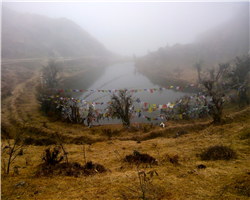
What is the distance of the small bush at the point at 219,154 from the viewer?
5.14 m

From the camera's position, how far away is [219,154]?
17.5 ft

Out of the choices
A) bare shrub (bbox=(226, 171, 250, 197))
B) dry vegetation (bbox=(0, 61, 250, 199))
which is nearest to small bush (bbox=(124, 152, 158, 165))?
dry vegetation (bbox=(0, 61, 250, 199))

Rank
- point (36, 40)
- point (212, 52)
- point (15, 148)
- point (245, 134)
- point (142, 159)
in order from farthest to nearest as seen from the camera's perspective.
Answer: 1. point (36, 40)
2. point (212, 52)
3. point (15, 148)
4. point (245, 134)
5. point (142, 159)

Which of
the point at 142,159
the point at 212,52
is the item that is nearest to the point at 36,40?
the point at 212,52

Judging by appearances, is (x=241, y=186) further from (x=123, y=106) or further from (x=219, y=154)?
(x=123, y=106)

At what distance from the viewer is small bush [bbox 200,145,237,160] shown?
5.14 meters

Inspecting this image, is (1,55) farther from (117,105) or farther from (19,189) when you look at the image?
(19,189)

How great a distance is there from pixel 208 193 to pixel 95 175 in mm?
3141

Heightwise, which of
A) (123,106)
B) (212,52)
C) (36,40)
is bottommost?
(123,106)

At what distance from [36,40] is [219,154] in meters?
83.0

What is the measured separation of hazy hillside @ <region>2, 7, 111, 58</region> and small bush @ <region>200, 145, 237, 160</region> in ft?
196

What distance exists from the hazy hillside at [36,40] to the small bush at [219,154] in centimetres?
5984

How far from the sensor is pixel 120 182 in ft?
13.2

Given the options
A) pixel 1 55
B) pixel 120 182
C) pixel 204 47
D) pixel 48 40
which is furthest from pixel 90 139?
pixel 48 40
